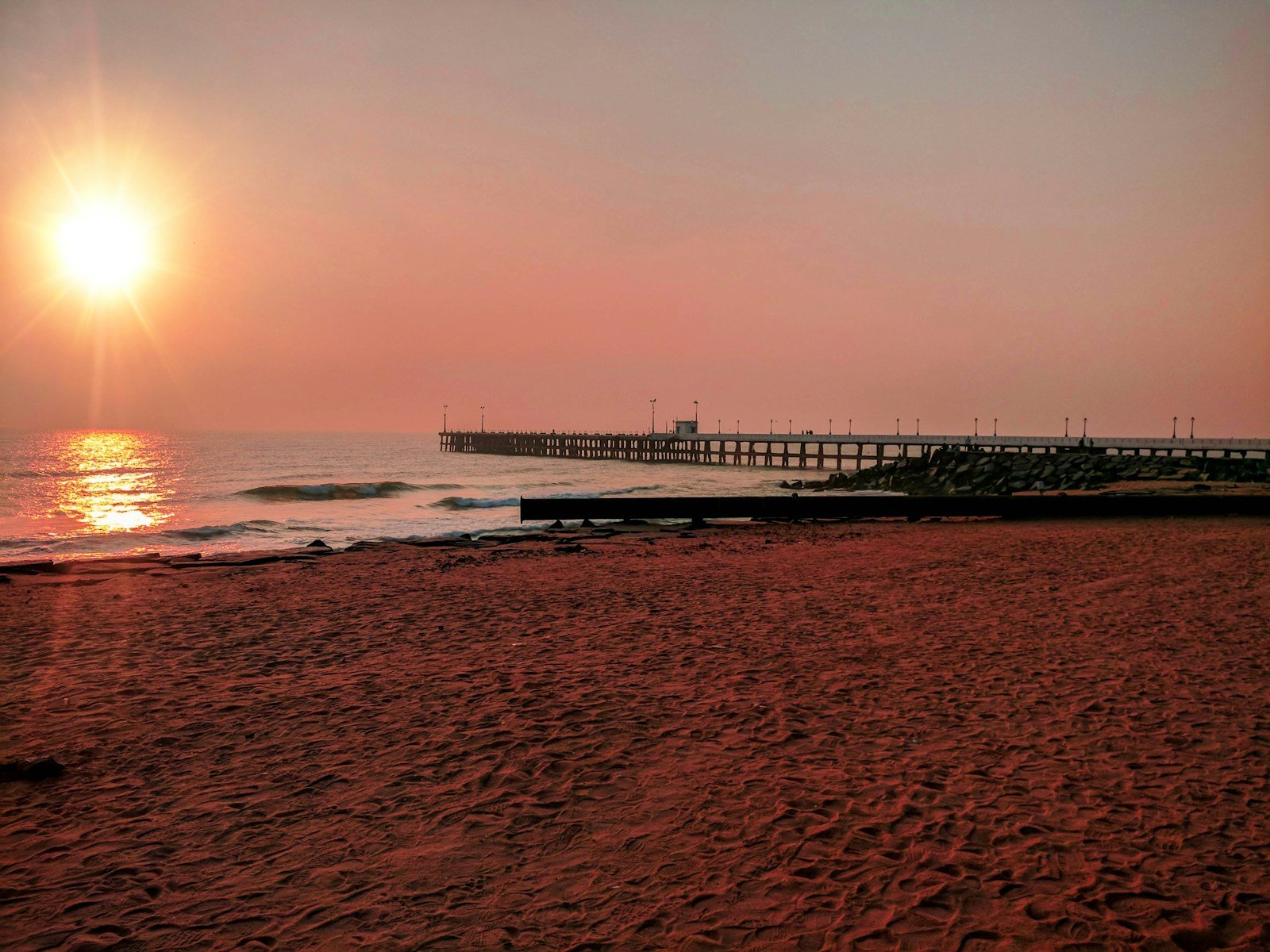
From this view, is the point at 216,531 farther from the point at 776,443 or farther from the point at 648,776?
the point at 776,443

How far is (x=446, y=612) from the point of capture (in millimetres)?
9242

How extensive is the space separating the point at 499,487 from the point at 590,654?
1431 inches

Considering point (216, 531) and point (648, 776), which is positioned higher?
→ point (648, 776)

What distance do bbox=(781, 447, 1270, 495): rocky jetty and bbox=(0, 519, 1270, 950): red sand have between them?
27.6 meters

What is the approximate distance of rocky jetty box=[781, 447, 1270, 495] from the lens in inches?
1335

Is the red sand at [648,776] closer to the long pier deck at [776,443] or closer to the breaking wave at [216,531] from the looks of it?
the breaking wave at [216,531]

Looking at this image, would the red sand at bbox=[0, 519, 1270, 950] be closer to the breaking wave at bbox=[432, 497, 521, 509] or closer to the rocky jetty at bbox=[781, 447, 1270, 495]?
the breaking wave at bbox=[432, 497, 521, 509]

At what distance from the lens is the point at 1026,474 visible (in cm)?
3694

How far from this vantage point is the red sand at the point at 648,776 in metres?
3.17

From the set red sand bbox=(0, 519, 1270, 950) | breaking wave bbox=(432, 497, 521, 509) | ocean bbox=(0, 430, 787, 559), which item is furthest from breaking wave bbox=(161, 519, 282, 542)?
red sand bbox=(0, 519, 1270, 950)

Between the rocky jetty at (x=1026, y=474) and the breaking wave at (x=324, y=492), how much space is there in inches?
895

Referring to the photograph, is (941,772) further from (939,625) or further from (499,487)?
(499,487)

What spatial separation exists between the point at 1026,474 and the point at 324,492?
32.2 m

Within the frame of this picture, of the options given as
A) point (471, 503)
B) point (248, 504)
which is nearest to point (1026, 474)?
point (471, 503)
